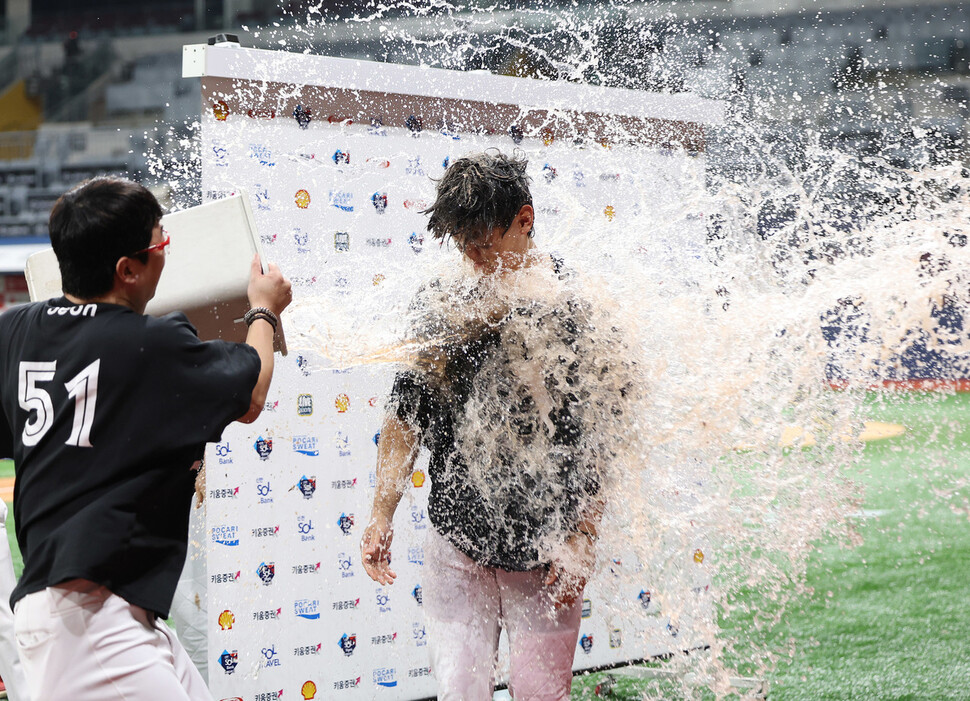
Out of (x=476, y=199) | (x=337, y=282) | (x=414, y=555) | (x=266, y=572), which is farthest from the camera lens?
(x=414, y=555)

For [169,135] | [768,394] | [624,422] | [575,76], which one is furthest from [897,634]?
[169,135]

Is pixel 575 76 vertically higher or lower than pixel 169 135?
lower

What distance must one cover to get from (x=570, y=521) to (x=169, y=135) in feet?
52.4

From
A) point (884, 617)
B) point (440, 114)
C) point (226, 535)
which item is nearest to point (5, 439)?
point (226, 535)

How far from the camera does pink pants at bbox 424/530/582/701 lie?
2061mm

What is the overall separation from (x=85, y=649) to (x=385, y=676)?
5.78 feet

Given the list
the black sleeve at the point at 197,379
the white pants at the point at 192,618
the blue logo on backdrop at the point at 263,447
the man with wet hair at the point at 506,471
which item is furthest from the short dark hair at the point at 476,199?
the white pants at the point at 192,618

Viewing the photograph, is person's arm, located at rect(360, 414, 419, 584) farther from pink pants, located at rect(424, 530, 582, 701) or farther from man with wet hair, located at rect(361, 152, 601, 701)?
pink pants, located at rect(424, 530, 582, 701)

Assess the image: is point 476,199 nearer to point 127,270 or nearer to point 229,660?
point 127,270

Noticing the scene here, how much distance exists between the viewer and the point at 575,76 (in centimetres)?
357

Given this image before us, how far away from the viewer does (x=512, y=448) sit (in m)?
2.08

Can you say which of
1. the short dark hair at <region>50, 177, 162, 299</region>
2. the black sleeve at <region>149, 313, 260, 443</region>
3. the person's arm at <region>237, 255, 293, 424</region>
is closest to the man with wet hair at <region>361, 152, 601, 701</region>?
the person's arm at <region>237, 255, 293, 424</region>

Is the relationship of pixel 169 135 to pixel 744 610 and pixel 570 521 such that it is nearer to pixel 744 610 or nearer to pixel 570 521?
pixel 744 610

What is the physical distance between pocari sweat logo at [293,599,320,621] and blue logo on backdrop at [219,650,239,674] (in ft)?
0.74
